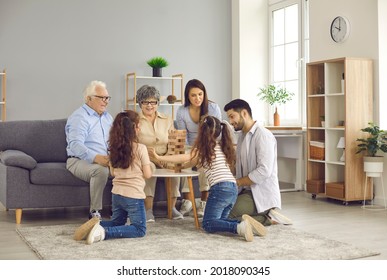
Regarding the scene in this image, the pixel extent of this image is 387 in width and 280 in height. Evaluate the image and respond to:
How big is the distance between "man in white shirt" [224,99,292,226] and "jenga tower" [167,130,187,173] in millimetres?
404

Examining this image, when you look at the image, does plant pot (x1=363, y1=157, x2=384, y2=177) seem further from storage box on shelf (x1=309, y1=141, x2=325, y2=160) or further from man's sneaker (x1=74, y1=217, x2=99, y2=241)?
man's sneaker (x1=74, y1=217, x2=99, y2=241)

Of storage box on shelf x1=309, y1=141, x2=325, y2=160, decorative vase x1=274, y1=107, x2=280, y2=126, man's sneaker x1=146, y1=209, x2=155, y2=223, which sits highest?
decorative vase x1=274, y1=107, x2=280, y2=126

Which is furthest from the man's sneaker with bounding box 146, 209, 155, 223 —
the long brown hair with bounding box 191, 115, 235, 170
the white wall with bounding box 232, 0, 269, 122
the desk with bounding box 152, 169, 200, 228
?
the white wall with bounding box 232, 0, 269, 122

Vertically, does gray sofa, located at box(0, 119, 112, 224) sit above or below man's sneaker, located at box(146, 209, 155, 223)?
above

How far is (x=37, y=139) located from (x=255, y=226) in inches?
96.8

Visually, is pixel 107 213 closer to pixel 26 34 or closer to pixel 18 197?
pixel 18 197

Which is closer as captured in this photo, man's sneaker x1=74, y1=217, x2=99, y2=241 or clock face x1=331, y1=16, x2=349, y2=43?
man's sneaker x1=74, y1=217, x2=99, y2=241

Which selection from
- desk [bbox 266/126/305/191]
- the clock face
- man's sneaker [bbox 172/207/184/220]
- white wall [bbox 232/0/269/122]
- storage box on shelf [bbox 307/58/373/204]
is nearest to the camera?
man's sneaker [bbox 172/207/184/220]

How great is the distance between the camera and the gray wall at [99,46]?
7141 mm

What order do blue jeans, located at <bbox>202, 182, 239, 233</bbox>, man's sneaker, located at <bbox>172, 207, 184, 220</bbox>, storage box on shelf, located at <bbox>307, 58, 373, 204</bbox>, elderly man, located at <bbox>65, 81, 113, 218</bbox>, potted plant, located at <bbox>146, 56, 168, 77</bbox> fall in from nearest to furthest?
blue jeans, located at <bbox>202, 182, 239, 233</bbox> → elderly man, located at <bbox>65, 81, 113, 218</bbox> → man's sneaker, located at <bbox>172, 207, 184, 220</bbox> → storage box on shelf, located at <bbox>307, 58, 373, 204</bbox> → potted plant, located at <bbox>146, 56, 168, 77</bbox>

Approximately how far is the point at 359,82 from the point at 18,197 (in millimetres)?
3448

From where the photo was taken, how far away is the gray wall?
714cm

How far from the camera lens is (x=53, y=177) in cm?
480

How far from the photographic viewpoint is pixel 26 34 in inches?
282
